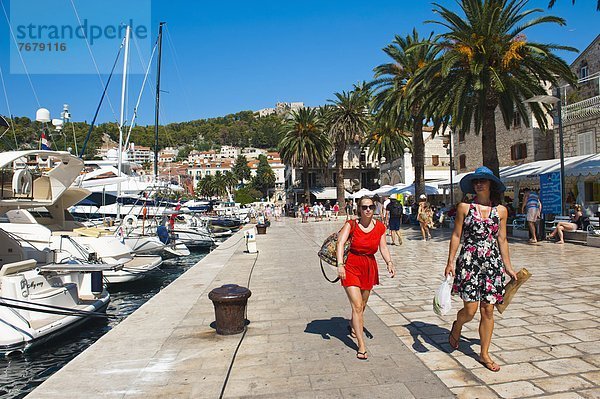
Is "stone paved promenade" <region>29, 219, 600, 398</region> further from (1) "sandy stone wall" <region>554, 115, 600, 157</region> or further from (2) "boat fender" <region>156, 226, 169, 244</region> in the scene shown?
(1) "sandy stone wall" <region>554, 115, 600, 157</region>

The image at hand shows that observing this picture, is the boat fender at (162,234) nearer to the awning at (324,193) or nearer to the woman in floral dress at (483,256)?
the woman in floral dress at (483,256)

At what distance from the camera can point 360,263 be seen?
16.5 ft

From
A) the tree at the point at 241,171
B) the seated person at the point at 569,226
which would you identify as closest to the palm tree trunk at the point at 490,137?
the seated person at the point at 569,226

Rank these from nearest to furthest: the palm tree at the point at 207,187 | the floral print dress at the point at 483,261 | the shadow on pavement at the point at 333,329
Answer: the floral print dress at the point at 483,261 < the shadow on pavement at the point at 333,329 < the palm tree at the point at 207,187

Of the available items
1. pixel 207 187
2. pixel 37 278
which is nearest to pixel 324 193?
pixel 37 278

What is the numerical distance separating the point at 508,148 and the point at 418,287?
27.4 meters

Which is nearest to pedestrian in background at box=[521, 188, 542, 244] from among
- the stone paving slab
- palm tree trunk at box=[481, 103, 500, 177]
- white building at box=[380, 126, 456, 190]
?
palm tree trunk at box=[481, 103, 500, 177]

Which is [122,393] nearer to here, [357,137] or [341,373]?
[341,373]

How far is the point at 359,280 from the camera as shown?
5.00 m

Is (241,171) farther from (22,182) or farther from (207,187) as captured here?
(22,182)

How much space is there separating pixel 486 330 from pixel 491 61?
50.8 ft

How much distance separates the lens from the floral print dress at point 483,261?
14.6ft

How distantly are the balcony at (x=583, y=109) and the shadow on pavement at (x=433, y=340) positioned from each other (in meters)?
23.2

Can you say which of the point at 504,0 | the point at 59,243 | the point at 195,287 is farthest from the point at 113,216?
the point at 504,0
